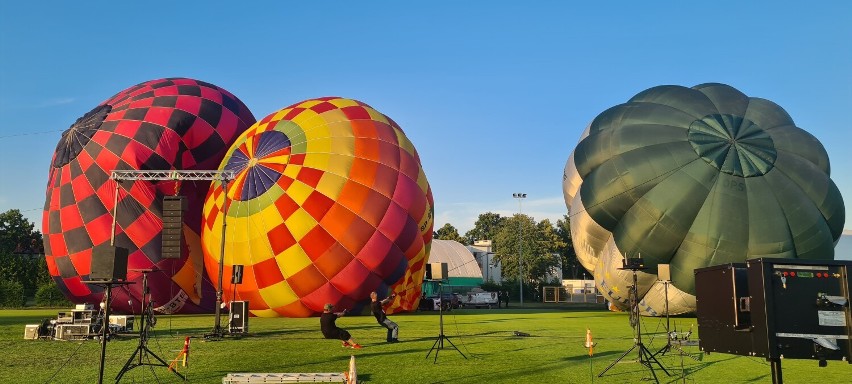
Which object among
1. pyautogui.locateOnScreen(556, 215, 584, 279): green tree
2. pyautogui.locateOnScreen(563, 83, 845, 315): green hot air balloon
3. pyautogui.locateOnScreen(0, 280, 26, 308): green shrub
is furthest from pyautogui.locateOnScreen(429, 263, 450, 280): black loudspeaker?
pyautogui.locateOnScreen(556, 215, 584, 279): green tree

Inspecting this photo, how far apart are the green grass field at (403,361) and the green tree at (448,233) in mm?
88270

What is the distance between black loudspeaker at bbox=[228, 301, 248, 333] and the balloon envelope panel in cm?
605

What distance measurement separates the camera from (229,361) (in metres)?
12.6

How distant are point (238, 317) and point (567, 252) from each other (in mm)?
75487

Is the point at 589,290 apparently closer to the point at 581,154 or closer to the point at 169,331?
the point at 581,154

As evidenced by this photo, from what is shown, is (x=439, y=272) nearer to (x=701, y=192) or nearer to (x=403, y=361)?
(x=403, y=361)

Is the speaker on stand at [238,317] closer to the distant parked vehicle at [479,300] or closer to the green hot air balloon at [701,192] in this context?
the green hot air balloon at [701,192]

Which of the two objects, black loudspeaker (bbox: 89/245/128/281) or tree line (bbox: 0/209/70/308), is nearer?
black loudspeaker (bbox: 89/245/128/281)

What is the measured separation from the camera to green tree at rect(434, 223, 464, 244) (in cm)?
10762

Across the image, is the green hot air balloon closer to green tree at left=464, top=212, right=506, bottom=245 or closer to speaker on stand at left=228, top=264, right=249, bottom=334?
speaker on stand at left=228, top=264, right=249, bottom=334

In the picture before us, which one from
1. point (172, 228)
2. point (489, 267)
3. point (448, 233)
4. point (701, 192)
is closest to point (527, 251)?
point (489, 267)

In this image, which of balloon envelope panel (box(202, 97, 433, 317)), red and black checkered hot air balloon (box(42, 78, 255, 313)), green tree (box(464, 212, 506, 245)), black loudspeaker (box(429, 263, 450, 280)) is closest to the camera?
black loudspeaker (box(429, 263, 450, 280))

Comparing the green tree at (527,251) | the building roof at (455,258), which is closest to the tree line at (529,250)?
the green tree at (527,251)

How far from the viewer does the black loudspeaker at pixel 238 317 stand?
18.3m
